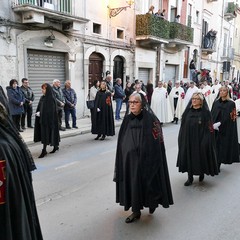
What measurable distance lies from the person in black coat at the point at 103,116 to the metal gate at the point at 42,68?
3676 millimetres

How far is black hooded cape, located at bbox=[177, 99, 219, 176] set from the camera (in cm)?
559

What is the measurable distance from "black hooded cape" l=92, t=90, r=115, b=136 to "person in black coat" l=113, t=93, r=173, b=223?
5.73m

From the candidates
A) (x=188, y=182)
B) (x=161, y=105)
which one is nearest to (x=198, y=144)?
(x=188, y=182)

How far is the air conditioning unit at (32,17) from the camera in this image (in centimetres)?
1100

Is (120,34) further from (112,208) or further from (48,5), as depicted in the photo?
(112,208)

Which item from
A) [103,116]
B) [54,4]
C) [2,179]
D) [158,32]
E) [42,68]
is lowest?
[103,116]

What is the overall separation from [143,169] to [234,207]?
1.79 m

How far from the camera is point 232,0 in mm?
35094

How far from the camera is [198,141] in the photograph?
18.4ft

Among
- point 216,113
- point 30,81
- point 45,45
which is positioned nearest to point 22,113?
point 30,81

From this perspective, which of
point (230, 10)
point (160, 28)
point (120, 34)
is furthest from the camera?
point (230, 10)

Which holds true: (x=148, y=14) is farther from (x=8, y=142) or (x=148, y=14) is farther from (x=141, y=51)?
(x=8, y=142)

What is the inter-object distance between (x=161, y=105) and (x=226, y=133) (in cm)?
677

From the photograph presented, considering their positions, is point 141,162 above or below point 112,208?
above
